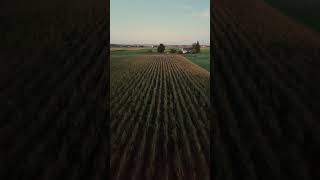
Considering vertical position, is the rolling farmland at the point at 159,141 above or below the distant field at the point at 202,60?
below

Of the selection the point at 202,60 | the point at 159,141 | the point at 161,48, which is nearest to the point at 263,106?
the point at 159,141

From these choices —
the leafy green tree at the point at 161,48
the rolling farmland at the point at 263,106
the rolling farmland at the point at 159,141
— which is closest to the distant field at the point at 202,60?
the rolling farmland at the point at 159,141

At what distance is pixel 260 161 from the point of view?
1.23m

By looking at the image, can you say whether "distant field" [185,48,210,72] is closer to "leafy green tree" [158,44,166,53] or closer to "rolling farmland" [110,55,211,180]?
"rolling farmland" [110,55,211,180]

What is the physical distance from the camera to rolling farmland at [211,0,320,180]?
4.02 feet

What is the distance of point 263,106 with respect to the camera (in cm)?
155

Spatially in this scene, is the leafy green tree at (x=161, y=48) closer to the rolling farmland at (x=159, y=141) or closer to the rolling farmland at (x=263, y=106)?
the rolling farmland at (x=159, y=141)

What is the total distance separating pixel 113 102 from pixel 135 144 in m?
3.58

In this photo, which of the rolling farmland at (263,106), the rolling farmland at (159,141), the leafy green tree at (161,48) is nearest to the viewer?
the rolling farmland at (263,106)

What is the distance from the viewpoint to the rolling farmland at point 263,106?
1227mm

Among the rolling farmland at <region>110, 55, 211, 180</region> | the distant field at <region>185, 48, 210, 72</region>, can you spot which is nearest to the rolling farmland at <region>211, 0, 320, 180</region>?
the rolling farmland at <region>110, 55, 211, 180</region>

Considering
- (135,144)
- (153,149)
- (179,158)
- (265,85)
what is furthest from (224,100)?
(135,144)

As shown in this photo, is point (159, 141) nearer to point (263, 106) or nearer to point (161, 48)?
point (263, 106)

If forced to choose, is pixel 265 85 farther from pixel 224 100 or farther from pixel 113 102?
pixel 113 102
